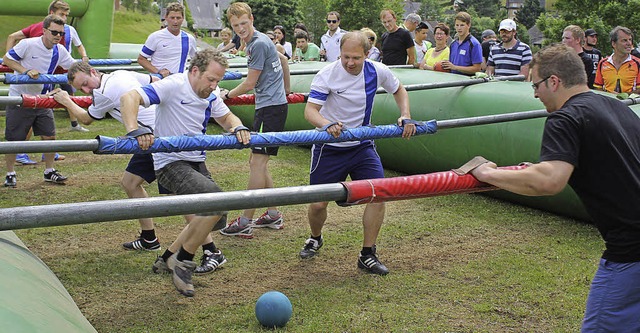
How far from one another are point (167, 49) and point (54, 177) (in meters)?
2.12

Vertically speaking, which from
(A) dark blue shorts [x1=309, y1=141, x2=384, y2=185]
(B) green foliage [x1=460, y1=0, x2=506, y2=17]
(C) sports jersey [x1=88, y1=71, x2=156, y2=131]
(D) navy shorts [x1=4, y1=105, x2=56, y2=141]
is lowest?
(B) green foliage [x1=460, y1=0, x2=506, y2=17]

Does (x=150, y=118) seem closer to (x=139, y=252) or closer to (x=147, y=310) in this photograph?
(x=139, y=252)

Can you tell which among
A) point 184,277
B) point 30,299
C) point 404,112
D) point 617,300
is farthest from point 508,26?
point 30,299

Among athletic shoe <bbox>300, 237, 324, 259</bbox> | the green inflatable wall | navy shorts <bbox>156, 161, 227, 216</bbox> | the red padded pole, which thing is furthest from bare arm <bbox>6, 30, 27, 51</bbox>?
the red padded pole

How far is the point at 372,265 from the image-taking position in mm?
6066

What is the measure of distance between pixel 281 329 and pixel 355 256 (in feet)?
5.61

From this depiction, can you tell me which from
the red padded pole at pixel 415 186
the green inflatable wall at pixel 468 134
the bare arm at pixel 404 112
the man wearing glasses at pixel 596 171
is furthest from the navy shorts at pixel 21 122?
the man wearing glasses at pixel 596 171

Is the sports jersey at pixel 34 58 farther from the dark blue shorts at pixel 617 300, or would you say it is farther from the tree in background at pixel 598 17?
the tree in background at pixel 598 17

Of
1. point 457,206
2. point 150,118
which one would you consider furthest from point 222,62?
point 457,206

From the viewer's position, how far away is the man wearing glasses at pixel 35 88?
355 inches

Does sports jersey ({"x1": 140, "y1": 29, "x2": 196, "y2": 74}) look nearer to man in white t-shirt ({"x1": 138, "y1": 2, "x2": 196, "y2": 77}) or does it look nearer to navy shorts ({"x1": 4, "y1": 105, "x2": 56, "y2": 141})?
man in white t-shirt ({"x1": 138, "y1": 2, "x2": 196, "y2": 77})

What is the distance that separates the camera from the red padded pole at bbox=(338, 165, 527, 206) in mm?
3562

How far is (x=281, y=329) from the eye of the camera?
16.2 ft

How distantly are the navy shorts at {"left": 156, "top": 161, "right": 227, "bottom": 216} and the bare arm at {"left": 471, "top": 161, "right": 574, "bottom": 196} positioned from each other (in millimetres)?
2463
